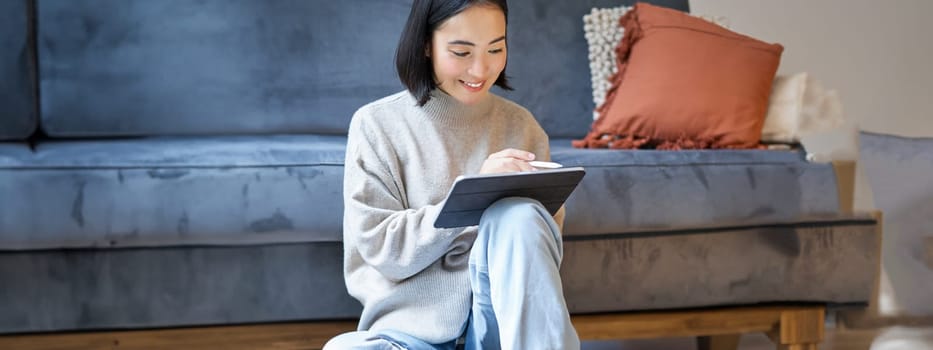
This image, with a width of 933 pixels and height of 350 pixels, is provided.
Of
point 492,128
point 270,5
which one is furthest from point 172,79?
point 492,128

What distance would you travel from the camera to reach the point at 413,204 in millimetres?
1457

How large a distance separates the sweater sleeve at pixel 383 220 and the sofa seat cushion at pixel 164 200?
23 centimetres

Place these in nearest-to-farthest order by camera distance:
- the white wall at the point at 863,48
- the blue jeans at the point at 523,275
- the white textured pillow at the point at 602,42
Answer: the blue jeans at the point at 523,275, the white textured pillow at the point at 602,42, the white wall at the point at 863,48

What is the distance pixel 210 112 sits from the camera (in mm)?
2203

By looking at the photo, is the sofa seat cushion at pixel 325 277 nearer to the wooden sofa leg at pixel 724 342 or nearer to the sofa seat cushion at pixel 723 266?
the sofa seat cushion at pixel 723 266

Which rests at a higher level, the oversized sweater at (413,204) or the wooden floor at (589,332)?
the oversized sweater at (413,204)

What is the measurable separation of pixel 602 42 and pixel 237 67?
773mm

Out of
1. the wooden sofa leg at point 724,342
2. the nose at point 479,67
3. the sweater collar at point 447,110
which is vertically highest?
the nose at point 479,67

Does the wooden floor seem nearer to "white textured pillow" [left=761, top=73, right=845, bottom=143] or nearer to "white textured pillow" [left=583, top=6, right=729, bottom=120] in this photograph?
"white textured pillow" [left=761, top=73, right=845, bottom=143]

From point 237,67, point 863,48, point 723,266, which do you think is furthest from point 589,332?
point 863,48

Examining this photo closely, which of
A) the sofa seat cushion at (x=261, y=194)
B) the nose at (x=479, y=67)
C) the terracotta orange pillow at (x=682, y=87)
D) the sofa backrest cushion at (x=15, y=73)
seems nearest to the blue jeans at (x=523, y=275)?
the nose at (x=479, y=67)

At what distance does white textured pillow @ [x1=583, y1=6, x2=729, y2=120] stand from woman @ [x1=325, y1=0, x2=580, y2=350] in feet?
2.63

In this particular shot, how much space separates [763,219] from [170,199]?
0.97m

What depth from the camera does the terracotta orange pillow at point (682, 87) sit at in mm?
2152
